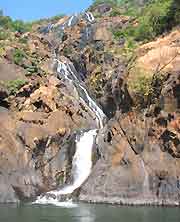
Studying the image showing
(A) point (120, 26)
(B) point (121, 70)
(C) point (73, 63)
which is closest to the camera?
(B) point (121, 70)

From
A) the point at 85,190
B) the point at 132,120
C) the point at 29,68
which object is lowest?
the point at 85,190

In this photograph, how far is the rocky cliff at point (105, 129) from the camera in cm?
4516

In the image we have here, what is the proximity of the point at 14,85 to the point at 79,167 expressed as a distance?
12.7 metres

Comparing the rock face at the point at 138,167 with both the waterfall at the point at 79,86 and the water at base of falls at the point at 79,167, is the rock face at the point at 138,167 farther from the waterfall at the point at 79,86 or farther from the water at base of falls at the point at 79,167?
the waterfall at the point at 79,86

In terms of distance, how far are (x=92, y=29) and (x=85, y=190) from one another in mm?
39032

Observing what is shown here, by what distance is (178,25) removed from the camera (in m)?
59.0

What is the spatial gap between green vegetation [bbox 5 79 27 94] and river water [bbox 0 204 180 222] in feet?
54.3

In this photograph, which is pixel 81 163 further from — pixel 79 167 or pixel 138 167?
pixel 138 167

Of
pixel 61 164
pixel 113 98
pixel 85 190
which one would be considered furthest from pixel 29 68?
pixel 85 190

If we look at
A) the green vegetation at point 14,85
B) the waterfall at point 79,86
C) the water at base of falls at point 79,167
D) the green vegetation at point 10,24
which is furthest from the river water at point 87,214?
the green vegetation at point 10,24

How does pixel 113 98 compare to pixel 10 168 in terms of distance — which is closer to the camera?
pixel 10 168

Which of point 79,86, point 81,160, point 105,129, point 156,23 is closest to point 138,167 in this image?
point 81,160

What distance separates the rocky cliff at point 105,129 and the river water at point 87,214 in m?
2.92

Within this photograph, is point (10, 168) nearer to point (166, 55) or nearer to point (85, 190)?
point (85, 190)
